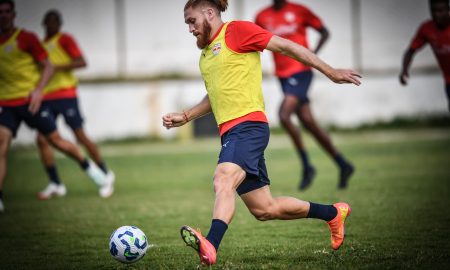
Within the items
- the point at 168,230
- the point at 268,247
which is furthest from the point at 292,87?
the point at 268,247

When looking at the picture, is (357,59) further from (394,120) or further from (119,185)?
(119,185)

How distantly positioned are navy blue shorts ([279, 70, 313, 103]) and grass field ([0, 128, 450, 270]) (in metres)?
1.37

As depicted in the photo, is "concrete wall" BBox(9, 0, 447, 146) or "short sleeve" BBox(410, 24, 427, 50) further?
"concrete wall" BBox(9, 0, 447, 146)

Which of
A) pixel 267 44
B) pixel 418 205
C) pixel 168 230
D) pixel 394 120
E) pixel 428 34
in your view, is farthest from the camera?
pixel 394 120

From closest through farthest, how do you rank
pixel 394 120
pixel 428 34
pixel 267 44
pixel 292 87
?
1. pixel 267 44
2. pixel 428 34
3. pixel 292 87
4. pixel 394 120

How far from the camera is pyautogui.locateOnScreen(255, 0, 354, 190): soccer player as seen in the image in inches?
412

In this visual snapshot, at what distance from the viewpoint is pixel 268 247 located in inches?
251

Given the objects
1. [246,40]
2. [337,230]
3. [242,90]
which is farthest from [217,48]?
[337,230]

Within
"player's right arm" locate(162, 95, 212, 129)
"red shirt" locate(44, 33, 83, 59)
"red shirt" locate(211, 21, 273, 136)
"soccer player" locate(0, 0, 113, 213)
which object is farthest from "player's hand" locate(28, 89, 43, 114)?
"red shirt" locate(211, 21, 273, 136)

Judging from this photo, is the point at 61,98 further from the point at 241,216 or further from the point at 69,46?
the point at 241,216

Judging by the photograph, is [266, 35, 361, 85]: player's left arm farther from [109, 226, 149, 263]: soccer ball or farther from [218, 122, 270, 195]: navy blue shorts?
[109, 226, 149, 263]: soccer ball

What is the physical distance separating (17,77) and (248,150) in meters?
5.26

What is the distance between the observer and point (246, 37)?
564cm

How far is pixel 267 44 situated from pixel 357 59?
58.2 feet
